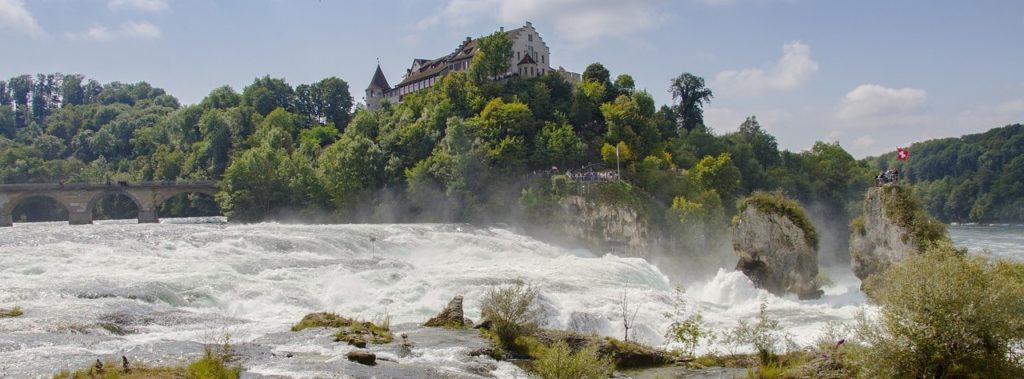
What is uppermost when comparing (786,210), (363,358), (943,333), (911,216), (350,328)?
(786,210)

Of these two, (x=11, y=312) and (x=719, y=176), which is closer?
(x=11, y=312)

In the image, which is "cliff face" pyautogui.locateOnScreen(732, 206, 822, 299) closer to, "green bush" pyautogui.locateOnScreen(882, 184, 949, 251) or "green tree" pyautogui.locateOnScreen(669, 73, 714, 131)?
"green bush" pyautogui.locateOnScreen(882, 184, 949, 251)

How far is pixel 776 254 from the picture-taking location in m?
44.5

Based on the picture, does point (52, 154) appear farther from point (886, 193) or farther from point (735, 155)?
point (886, 193)

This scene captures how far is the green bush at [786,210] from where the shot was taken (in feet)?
146

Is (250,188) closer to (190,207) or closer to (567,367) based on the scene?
(190,207)

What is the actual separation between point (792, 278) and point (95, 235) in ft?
142

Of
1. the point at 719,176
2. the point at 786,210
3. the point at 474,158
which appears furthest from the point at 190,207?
the point at 786,210

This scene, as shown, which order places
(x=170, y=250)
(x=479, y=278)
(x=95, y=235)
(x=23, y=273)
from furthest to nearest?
(x=95, y=235) < (x=170, y=250) < (x=479, y=278) < (x=23, y=273)

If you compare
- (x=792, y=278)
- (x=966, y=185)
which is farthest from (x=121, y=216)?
(x=966, y=185)

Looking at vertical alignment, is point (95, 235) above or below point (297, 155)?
below

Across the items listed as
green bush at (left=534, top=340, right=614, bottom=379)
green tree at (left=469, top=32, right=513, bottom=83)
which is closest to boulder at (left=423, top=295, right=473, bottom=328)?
green bush at (left=534, top=340, right=614, bottom=379)

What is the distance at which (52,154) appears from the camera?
134 m

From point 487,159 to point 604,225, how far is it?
13.7 meters
